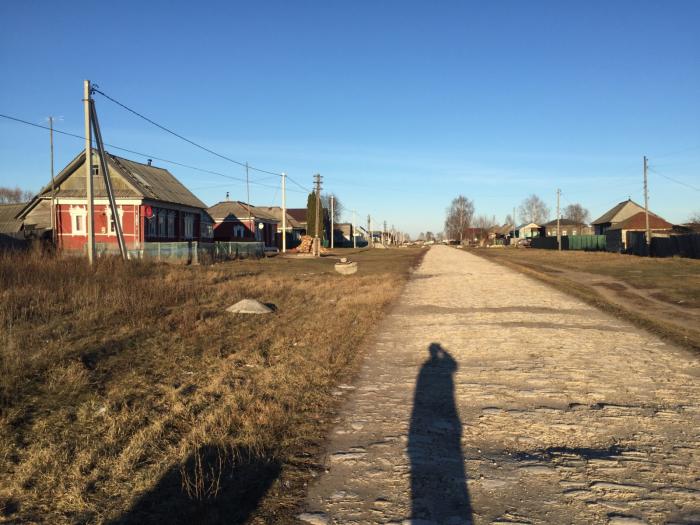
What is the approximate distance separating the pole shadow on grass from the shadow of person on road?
3.58ft

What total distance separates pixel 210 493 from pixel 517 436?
268cm

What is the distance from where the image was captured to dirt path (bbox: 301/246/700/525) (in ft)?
11.8

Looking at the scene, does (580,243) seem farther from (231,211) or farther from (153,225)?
(153,225)

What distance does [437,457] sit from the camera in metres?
4.40

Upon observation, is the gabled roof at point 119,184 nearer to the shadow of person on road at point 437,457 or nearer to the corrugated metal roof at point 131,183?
the corrugated metal roof at point 131,183

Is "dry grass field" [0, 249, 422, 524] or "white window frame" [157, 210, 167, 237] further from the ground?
"white window frame" [157, 210, 167, 237]

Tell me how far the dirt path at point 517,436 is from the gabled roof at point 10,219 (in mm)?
44516

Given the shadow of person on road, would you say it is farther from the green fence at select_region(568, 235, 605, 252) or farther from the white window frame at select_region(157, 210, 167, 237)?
the green fence at select_region(568, 235, 605, 252)

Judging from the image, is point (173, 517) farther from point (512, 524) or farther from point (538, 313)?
point (538, 313)

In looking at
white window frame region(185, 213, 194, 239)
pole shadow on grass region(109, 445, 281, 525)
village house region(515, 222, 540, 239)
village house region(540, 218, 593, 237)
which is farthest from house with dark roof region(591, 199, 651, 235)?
pole shadow on grass region(109, 445, 281, 525)

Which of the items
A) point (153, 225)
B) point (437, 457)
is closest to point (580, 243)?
point (153, 225)

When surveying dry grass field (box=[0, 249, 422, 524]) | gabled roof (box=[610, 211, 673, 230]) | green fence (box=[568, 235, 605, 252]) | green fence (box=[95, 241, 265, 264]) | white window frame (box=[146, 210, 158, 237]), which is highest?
gabled roof (box=[610, 211, 673, 230])

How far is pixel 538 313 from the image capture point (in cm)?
1355

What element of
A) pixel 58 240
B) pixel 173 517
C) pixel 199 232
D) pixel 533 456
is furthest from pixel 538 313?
pixel 199 232
